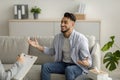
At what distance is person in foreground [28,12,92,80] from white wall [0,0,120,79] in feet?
6.45

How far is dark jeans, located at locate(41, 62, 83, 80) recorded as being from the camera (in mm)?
3890

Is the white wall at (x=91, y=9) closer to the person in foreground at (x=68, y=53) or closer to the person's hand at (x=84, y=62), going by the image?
the person in foreground at (x=68, y=53)

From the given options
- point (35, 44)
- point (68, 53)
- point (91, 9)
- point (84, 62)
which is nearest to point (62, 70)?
point (68, 53)

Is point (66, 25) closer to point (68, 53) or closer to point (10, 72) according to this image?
point (68, 53)

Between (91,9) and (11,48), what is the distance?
2175 millimetres

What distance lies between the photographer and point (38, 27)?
580 centimetres

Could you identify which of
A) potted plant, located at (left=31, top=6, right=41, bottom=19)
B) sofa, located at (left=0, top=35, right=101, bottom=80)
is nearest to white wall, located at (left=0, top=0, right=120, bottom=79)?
potted plant, located at (left=31, top=6, right=41, bottom=19)

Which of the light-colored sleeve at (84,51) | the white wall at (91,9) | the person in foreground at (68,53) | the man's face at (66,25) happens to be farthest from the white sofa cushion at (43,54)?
the white wall at (91,9)

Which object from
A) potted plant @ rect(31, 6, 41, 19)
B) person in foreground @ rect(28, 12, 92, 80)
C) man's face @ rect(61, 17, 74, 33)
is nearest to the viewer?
person in foreground @ rect(28, 12, 92, 80)

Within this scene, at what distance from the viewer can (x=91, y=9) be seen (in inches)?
237

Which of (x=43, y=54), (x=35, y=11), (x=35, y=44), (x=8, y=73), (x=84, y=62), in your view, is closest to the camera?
(x=8, y=73)

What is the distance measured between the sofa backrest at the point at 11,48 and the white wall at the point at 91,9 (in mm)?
1644

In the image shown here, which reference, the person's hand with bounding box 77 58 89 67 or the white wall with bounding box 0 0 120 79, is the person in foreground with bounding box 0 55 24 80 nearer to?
the person's hand with bounding box 77 58 89 67

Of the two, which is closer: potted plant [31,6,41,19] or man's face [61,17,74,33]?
man's face [61,17,74,33]
